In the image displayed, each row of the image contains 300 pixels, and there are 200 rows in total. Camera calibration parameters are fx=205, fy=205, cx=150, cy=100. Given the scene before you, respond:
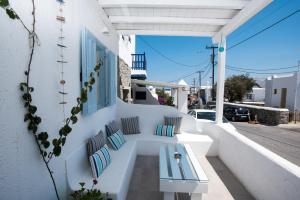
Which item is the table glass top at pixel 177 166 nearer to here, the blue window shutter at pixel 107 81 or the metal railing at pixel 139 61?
the blue window shutter at pixel 107 81

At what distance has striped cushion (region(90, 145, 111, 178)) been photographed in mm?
3018

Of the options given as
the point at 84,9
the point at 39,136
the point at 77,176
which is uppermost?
the point at 84,9

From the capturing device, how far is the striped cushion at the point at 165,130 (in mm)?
5910

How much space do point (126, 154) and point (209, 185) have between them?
66.7 inches

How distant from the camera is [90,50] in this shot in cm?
335

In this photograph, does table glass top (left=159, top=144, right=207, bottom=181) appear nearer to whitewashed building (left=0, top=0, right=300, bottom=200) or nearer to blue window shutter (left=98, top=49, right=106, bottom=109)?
whitewashed building (left=0, top=0, right=300, bottom=200)

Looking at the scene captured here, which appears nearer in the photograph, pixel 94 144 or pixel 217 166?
pixel 94 144

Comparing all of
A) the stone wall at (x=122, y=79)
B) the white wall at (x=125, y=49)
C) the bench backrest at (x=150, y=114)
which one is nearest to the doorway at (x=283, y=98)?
the white wall at (x=125, y=49)

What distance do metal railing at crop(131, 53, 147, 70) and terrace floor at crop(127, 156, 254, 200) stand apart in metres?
8.47

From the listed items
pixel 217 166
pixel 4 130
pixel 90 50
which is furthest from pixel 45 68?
pixel 217 166

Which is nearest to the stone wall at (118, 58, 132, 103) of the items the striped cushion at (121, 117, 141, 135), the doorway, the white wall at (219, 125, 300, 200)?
the striped cushion at (121, 117, 141, 135)

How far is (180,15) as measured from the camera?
479 centimetres

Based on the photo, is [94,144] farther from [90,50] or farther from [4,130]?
[4,130]

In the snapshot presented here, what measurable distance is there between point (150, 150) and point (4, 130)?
14.0 ft
